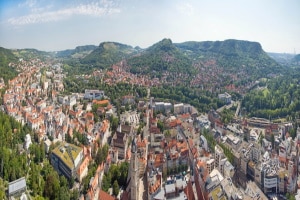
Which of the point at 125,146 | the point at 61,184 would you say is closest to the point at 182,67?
the point at 125,146

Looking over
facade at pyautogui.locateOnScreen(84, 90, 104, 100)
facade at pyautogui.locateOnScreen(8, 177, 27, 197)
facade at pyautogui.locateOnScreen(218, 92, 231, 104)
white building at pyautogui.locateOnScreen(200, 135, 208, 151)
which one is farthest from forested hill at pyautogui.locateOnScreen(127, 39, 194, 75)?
facade at pyautogui.locateOnScreen(8, 177, 27, 197)

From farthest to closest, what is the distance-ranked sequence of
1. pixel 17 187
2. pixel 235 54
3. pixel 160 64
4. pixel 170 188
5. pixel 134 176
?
pixel 235 54, pixel 160 64, pixel 17 187, pixel 170 188, pixel 134 176

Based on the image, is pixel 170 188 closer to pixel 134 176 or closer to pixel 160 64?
pixel 134 176

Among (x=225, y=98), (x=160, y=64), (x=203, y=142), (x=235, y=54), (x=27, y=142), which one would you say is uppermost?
(x=235, y=54)

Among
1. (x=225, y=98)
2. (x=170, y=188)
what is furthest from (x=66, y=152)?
(x=225, y=98)

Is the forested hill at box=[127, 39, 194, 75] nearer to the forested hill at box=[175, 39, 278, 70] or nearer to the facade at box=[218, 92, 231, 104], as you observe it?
the forested hill at box=[175, 39, 278, 70]

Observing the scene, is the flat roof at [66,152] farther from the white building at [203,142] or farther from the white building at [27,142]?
the white building at [203,142]

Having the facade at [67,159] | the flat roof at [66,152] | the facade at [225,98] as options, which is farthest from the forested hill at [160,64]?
the facade at [67,159]

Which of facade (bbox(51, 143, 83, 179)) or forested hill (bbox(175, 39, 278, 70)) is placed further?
forested hill (bbox(175, 39, 278, 70))
